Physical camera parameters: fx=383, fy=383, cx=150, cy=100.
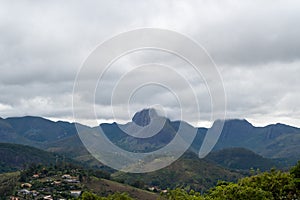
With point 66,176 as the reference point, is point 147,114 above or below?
above

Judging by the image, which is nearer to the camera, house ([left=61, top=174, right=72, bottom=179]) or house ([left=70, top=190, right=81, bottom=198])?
house ([left=70, top=190, right=81, bottom=198])

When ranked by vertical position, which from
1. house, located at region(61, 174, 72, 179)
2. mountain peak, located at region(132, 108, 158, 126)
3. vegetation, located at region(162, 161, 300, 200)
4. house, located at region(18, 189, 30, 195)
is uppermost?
mountain peak, located at region(132, 108, 158, 126)

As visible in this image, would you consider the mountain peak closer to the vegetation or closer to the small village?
the vegetation

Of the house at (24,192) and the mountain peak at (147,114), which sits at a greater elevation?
the mountain peak at (147,114)

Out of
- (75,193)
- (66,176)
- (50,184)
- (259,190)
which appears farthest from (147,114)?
(66,176)

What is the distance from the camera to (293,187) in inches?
1578

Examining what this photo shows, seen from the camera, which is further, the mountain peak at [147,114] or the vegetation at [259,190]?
the mountain peak at [147,114]

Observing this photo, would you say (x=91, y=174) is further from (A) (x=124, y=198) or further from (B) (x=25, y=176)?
(A) (x=124, y=198)

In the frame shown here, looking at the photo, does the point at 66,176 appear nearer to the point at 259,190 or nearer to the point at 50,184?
the point at 50,184

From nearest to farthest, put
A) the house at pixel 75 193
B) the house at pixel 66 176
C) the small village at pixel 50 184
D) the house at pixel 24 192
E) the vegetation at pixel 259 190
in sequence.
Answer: the vegetation at pixel 259 190 < the small village at pixel 50 184 < the house at pixel 75 193 < the house at pixel 24 192 < the house at pixel 66 176

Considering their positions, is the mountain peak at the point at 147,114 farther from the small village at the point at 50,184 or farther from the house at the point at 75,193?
the house at the point at 75,193

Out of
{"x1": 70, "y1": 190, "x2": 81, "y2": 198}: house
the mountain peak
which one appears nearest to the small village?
{"x1": 70, "y1": 190, "x2": 81, "y2": 198}: house

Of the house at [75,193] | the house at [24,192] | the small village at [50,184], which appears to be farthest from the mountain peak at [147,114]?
the house at [24,192]

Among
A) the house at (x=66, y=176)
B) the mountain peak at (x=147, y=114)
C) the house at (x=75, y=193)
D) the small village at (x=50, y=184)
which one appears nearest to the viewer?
the mountain peak at (x=147, y=114)
